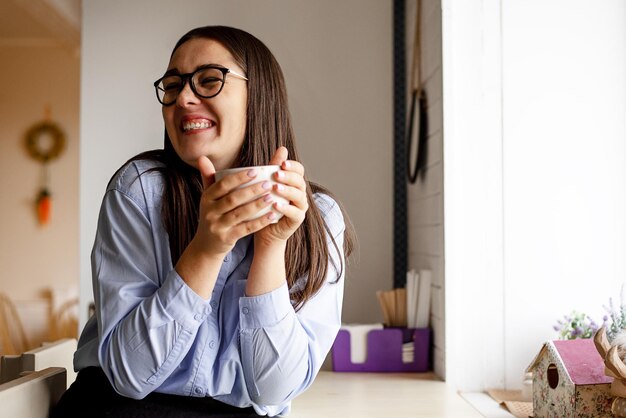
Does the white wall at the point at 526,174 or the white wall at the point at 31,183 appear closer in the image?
the white wall at the point at 526,174

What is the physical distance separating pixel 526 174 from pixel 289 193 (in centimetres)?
115

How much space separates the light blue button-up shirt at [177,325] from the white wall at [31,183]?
4767 mm

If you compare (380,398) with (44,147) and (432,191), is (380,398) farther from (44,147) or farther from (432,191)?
(44,147)

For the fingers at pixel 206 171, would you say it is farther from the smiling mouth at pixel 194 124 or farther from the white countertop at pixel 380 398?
the white countertop at pixel 380 398

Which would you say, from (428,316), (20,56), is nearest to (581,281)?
(428,316)

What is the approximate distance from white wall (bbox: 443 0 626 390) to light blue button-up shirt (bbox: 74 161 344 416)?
33.0 inches

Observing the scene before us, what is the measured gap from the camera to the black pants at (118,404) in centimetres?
115

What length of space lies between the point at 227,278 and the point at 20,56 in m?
5.18

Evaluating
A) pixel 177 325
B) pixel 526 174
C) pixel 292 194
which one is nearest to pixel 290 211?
pixel 292 194

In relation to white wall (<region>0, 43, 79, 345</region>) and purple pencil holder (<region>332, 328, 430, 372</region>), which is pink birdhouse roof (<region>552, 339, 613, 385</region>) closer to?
purple pencil holder (<region>332, 328, 430, 372</region>)

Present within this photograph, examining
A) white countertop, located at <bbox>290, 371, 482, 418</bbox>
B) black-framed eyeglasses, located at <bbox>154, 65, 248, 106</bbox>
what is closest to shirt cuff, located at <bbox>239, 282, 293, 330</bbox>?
black-framed eyeglasses, located at <bbox>154, 65, 248, 106</bbox>

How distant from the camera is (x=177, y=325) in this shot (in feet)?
3.57

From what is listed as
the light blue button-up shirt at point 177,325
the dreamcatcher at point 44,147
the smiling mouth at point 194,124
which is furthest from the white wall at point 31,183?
the smiling mouth at point 194,124

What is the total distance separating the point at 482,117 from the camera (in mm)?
2035
